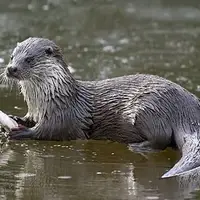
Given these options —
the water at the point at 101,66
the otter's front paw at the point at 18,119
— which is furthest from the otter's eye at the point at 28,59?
the water at the point at 101,66

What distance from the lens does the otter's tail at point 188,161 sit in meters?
3.71

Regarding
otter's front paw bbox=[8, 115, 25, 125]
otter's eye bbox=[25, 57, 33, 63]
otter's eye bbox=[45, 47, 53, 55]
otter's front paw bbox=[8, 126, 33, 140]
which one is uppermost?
otter's eye bbox=[45, 47, 53, 55]

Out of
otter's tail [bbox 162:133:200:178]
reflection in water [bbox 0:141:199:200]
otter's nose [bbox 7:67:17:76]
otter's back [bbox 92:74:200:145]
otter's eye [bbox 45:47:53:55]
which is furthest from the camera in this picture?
otter's eye [bbox 45:47:53:55]

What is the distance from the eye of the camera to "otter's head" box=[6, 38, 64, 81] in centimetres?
445

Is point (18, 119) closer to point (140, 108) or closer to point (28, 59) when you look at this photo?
point (28, 59)

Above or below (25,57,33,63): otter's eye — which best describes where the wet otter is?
below

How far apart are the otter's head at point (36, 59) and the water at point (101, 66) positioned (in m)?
0.40

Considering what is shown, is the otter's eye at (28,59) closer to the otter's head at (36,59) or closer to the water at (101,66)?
the otter's head at (36,59)

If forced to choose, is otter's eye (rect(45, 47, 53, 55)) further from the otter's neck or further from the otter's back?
the otter's back

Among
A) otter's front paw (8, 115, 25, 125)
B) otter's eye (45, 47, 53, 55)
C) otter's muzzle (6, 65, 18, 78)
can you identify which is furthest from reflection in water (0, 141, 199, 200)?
otter's eye (45, 47, 53, 55)

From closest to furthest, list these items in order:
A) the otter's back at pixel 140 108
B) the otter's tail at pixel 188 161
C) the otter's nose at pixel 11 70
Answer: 1. the otter's tail at pixel 188 161
2. the otter's back at pixel 140 108
3. the otter's nose at pixel 11 70

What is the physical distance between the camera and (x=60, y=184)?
358cm

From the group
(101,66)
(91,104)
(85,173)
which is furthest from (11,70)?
(101,66)

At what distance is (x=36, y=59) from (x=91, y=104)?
41 cm
